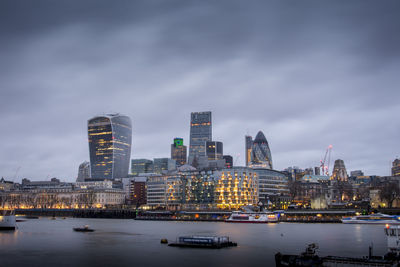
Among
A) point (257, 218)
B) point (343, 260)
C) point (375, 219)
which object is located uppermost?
point (343, 260)

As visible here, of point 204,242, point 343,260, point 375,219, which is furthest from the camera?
point 375,219

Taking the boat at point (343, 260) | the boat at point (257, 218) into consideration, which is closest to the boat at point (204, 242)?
the boat at point (343, 260)

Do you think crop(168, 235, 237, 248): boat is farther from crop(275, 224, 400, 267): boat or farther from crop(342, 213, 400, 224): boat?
crop(342, 213, 400, 224): boat

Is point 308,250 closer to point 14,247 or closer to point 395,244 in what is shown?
point 395,244

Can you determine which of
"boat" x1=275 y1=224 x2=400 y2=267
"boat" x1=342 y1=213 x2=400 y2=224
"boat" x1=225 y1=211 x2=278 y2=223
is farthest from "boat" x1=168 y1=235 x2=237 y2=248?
"boat" x1=342 y1=213 x2=400 y2=224

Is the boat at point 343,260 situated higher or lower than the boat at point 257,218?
higher

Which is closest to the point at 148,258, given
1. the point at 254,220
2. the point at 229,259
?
the point at 229,259

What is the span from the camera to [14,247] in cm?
8662

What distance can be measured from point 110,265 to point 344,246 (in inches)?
1906

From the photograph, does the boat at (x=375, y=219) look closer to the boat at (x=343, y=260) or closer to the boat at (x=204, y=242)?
the boat at (x=204, y=242)

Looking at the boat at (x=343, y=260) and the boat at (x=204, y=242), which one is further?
the boat at (x=204, y=242)

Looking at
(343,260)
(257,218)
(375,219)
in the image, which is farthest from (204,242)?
(375,219)

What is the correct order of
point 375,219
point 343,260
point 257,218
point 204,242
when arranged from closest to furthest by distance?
1. point 343,260
2. point 204,242
3. point 375,219
4. point 257,218

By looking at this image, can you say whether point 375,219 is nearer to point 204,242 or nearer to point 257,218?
point 257,218
